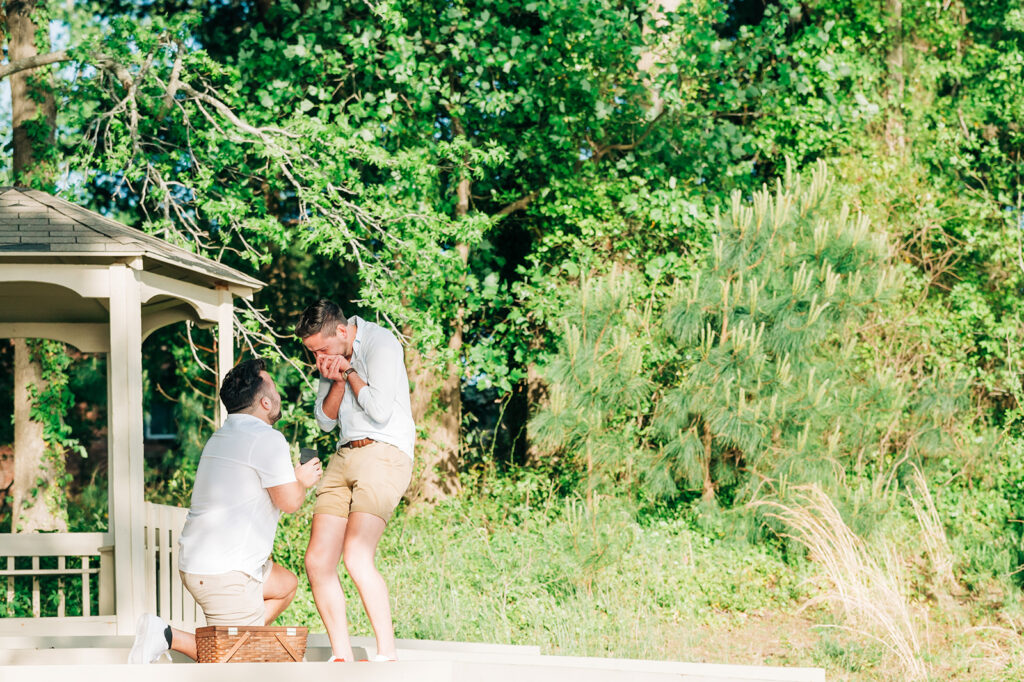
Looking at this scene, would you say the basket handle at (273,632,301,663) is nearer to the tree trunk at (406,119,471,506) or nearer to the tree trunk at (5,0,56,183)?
the tree trunk at (406,119,471,506)

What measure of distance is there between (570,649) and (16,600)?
17.8 feet

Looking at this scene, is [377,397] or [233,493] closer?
[233,493]

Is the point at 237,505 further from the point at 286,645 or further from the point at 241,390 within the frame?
the point at 286,645

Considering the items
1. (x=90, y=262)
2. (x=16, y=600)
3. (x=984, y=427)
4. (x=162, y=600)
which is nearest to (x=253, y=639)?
(x=162, y=600)

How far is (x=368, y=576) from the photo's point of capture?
4.39 meters

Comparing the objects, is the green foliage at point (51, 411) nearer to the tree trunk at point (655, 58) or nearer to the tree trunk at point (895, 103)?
the tree trunk at point (655, 58)

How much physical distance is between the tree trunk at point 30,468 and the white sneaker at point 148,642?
7.08 m

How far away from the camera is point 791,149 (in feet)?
40.7

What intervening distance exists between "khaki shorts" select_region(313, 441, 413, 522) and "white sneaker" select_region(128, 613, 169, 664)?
2.60 ft

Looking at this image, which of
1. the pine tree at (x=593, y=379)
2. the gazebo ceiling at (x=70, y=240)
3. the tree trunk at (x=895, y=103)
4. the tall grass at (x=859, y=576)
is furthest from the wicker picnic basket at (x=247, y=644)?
the tree trunk at (x=895, y=103)

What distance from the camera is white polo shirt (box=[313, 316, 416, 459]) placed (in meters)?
4.41

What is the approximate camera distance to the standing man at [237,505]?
14.1 feet

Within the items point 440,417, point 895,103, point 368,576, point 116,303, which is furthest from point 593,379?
point 895,103

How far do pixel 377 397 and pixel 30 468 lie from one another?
307 inches
